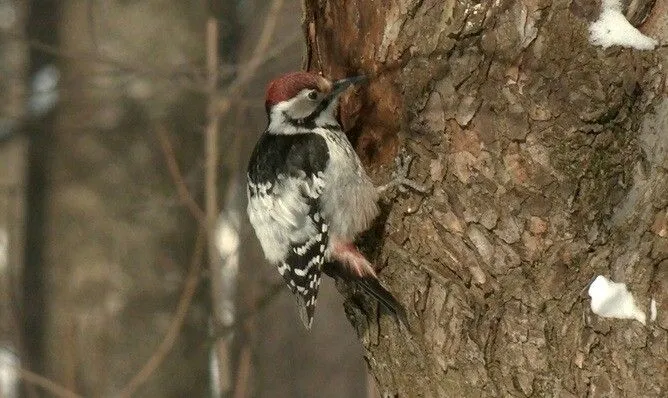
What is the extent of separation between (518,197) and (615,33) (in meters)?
0.49

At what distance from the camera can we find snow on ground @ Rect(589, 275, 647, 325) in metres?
2.32

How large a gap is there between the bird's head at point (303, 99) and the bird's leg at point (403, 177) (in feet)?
0.90

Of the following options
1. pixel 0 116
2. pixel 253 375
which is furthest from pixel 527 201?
pixel 0 116

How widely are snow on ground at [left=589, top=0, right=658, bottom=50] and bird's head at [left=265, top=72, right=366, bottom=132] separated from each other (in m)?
0.72

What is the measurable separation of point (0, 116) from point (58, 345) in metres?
1.70

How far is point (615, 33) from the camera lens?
7.65 ft

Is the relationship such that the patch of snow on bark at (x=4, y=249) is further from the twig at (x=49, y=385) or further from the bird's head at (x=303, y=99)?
the bird's head at (x=303, y=99)

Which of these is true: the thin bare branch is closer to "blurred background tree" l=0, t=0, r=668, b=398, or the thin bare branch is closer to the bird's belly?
"blurred background tree" l=0, t=0, r=668, b=398

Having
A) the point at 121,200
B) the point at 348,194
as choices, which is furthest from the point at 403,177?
the point at 121,200

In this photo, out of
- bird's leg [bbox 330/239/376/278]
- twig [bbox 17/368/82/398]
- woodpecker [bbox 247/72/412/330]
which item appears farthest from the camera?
twig [bbox 17/368/82/398]

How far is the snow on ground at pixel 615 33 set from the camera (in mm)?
2332

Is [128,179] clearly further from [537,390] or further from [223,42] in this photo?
[537,390]

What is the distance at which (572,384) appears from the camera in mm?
2406

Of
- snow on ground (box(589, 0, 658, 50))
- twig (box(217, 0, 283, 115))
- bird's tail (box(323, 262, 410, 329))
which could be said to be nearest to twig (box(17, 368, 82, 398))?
twig (box(217, 0, 283, 115))
